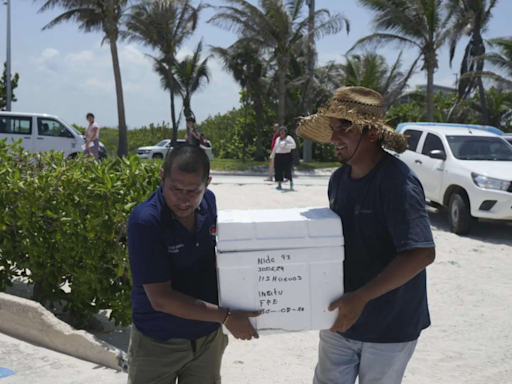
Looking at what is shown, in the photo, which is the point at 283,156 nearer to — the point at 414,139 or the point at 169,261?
the point at 414,139

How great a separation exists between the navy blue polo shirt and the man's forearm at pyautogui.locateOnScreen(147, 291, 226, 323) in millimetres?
78

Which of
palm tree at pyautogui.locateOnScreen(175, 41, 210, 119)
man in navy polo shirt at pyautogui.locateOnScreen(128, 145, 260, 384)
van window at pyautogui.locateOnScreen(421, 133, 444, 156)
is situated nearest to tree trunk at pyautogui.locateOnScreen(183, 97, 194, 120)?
palm tree at pyautogui.locateOnScreen(175, 41, 210, 119)

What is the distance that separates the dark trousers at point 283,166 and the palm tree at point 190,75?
19149mm

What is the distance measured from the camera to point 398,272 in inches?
88.0

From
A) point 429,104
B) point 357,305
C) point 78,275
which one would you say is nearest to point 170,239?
point 357,305

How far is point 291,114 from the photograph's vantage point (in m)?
30.8

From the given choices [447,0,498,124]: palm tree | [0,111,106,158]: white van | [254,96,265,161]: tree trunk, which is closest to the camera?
[0,111,106,158]: white van

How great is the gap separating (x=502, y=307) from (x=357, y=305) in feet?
13.4

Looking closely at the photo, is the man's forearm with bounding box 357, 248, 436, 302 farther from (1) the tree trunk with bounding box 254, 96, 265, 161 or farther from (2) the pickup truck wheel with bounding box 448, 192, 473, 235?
(1) the tree trunk with bounding box 254, 96, 265, 161

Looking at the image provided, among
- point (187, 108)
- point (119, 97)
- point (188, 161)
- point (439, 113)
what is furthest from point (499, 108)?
point (188, 161)

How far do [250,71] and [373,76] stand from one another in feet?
20.5

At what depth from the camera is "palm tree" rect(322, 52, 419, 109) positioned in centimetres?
2941

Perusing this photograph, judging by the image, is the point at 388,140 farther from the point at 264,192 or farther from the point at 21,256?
the point at 264,192

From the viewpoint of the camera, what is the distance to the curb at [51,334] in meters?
3.96
